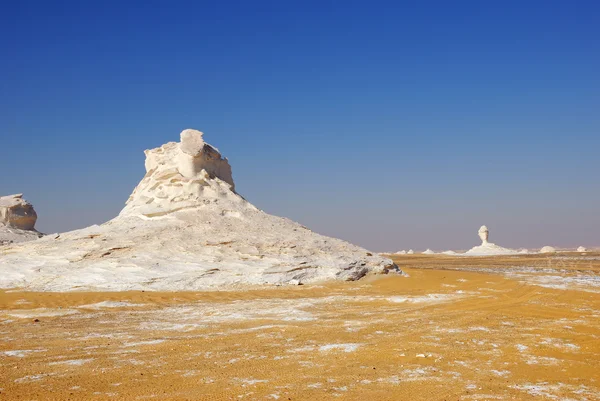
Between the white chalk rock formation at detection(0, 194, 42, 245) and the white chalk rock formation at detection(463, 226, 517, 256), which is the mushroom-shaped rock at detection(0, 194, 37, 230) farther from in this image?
the white chalk rock formation at detection(463, 226, 517, 256)

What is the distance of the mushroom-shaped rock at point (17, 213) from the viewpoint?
3200cm

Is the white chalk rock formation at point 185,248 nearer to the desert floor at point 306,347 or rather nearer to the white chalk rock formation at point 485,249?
the desert floor at point 306,347

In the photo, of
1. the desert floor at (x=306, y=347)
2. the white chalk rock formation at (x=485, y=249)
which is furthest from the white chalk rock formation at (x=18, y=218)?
the white chalk rock formation at (x=485, y=249)

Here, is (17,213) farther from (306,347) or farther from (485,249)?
(485,249)

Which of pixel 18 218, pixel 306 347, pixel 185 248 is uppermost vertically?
pixel 18 218

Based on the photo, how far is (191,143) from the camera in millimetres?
22812

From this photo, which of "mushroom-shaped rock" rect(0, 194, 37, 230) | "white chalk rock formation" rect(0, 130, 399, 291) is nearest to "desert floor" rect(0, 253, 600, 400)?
"white chalk rock formation" rect(0, 130, 399, 291)

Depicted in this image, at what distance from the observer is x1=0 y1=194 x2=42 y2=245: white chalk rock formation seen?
31.0m

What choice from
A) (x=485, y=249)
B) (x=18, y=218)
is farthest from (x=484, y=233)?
(x=18, y=218)

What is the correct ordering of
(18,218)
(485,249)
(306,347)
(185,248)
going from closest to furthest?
(306,347) < (185,248) < (18,218) < (485,249)

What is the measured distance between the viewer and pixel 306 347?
8055 millimetres

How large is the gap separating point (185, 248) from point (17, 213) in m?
20.2

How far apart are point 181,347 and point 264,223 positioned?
13283 millimetres

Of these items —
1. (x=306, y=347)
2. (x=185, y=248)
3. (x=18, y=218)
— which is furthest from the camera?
(x=18, y=218)
